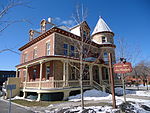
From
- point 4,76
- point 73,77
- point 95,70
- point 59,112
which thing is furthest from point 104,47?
point 4,76

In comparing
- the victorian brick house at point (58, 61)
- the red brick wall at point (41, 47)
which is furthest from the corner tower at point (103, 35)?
the red brick wall at point (41, 47)

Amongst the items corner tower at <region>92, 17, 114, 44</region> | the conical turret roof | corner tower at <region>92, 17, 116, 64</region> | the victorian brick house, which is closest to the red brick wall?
the victorian brick house

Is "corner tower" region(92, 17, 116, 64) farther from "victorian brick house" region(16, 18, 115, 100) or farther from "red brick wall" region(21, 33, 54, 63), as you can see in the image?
"red brick wall" region(21, 33, 54, 63)

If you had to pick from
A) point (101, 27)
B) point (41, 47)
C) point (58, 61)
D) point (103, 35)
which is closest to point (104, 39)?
point (103, 35)

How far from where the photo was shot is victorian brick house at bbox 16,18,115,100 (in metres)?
11.8

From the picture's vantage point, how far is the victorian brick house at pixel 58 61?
38.6ft

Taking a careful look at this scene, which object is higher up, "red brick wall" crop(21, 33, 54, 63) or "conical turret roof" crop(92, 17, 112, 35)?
"conical turret roof" crop(92, 17, 112, 35)

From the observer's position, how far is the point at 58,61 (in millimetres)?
13641

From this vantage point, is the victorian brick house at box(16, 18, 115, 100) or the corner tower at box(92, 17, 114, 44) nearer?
the victorian brick house at box(16, 18, 115, 100)

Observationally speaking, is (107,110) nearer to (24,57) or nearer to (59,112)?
(59,112)

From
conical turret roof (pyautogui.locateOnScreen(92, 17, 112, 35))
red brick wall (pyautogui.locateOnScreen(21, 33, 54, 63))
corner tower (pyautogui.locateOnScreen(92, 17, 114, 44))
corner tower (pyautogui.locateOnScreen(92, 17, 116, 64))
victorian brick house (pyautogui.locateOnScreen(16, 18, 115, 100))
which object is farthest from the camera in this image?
conical turret roof (pyautogui.locateOnScreen(92, 17, 112, 35))

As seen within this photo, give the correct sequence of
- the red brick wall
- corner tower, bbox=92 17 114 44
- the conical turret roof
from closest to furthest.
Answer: the red brick wall
corner tower, bbox=92 17 114 44
the conical turret roof

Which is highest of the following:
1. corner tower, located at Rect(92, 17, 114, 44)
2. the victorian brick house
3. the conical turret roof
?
the conical turret roof

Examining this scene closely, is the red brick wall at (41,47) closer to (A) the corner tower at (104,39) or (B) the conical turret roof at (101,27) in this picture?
(A) the corner tower at (104,39)
